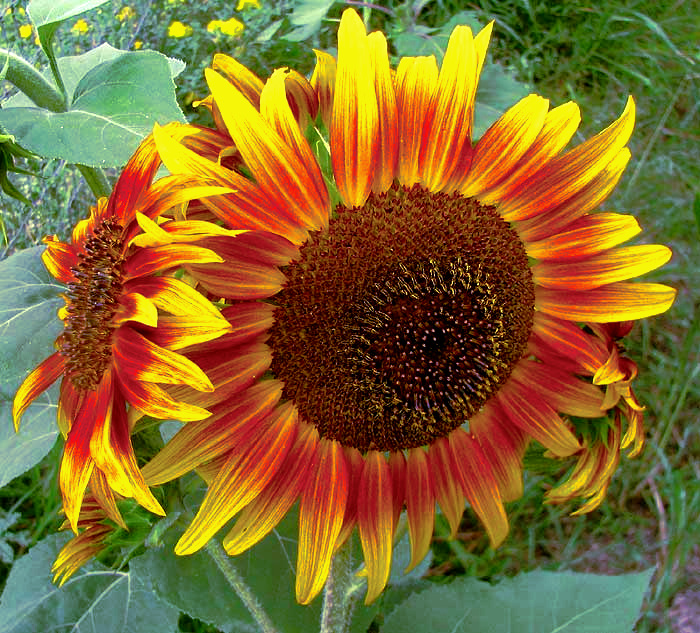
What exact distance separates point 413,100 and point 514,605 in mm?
581

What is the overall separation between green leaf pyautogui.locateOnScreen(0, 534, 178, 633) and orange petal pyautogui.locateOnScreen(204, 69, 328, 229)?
520 millimetres

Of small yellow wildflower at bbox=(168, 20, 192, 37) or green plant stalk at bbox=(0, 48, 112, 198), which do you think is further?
small yellow wildflower at bbox=(168, 20, 192, 37)

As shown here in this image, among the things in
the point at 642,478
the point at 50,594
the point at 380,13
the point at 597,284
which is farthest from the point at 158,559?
the point at 380,13

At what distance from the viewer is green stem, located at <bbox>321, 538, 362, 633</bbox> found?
734mm

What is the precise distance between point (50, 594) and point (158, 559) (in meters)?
0.26

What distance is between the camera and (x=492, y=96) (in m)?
1.42

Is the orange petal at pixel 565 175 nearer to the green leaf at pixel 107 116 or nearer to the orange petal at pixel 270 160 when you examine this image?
the orange petal at pixel 270 160

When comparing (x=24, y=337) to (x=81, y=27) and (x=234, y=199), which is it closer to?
(x=234, y=199)

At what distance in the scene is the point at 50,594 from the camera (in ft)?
3.10

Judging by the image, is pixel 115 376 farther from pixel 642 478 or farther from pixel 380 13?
pixel 380 13

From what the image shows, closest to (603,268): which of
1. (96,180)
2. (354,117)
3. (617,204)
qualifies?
(354,117)

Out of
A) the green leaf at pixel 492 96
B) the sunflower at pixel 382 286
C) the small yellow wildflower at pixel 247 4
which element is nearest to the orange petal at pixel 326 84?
the sunflower at pixel 382 286

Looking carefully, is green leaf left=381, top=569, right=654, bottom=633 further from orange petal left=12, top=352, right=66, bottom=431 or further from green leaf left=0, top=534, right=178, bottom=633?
orange petal left=12, top=352, right=66, bottom=431

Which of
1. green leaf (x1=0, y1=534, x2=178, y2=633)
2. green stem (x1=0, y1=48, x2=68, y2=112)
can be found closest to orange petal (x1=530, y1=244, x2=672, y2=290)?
green stem (x1=0, y1=48, x2=68, y2=112)
